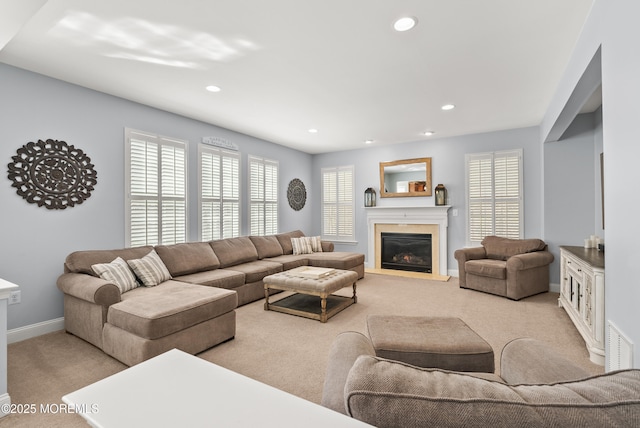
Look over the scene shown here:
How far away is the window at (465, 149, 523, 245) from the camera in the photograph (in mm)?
5312

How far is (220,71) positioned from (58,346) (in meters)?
3.08

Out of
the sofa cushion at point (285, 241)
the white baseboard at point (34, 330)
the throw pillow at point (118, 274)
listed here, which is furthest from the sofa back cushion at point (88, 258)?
the sofa cushion at point (285, 241)

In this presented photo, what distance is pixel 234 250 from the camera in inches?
190

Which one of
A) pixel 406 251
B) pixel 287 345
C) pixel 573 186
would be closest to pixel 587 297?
pixel 573 186

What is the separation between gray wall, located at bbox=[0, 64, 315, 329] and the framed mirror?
14.1 ft

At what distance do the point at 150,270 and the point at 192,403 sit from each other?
3.15 m

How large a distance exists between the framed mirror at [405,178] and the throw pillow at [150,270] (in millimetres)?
4524

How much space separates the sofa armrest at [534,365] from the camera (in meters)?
1.19

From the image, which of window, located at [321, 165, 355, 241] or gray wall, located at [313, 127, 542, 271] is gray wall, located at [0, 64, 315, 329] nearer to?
window, located at [321, 165, 355, 241]

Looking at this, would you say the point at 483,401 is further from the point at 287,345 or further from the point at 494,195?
the point at 494,195

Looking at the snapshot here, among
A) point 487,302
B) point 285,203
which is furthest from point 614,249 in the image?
point 285,203

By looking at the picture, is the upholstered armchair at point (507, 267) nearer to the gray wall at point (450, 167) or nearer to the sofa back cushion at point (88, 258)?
the gray wall at point (450, 167)

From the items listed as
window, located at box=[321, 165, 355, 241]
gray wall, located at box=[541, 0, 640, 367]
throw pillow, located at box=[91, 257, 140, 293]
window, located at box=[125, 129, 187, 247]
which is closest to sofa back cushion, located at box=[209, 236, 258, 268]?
window, located at box=[125, 129, 187, 247]

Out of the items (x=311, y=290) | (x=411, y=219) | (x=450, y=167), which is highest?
(x=450, y=167)
